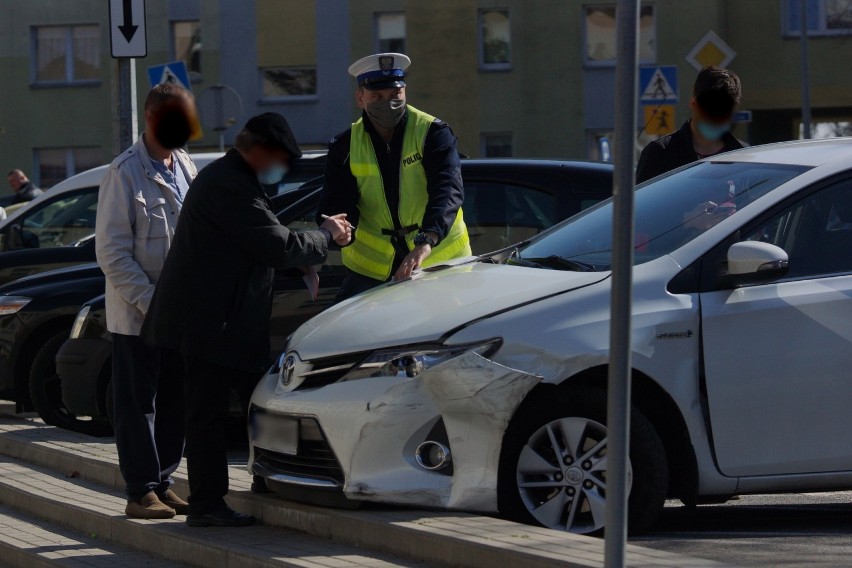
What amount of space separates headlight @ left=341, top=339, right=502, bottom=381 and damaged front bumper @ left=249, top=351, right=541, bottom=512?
27 millimetres

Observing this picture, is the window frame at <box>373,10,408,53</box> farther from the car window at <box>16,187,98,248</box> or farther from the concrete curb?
the concrete curb

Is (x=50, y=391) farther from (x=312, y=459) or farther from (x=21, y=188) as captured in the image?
(x=21, y=188)

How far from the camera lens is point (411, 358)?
19.0ft

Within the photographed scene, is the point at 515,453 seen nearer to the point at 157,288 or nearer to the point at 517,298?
the point at 517,298

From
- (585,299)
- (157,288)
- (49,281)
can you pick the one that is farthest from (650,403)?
(49,281)

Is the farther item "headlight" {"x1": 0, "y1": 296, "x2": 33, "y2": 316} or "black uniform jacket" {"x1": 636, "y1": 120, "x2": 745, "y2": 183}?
"headlight" {"x1": 0, "y1": 296, "x2": 33, "y2": 316}

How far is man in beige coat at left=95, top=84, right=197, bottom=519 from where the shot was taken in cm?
665

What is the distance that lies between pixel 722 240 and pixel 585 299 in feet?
2.06

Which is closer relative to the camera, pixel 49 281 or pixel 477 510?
pixel 477 510

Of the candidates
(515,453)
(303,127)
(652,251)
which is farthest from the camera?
(303,127)

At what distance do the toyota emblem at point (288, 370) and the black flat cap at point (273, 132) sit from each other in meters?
0.84

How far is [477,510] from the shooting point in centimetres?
576

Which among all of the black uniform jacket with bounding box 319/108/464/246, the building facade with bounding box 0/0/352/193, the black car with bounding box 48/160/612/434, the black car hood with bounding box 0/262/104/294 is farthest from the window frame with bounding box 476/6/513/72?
the black uniform jacket with bounding box 319/108/464/246

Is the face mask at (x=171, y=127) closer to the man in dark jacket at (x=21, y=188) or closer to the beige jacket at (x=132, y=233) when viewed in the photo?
the beige jacket at (x=132, y=233)
